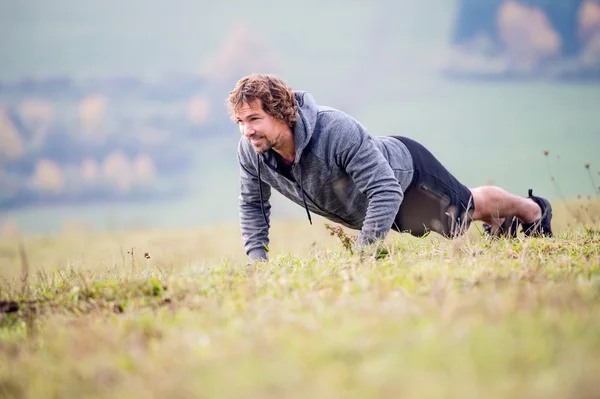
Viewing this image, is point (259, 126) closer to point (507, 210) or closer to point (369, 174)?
point (369, 174)

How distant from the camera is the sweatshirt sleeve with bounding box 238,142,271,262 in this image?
662 cm

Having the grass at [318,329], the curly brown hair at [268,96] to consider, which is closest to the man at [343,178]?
the curly brown hair at [268,96]

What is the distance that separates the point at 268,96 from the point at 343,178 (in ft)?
3.80

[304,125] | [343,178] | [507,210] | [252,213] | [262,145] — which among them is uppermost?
[304,125]

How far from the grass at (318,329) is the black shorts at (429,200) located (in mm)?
1563

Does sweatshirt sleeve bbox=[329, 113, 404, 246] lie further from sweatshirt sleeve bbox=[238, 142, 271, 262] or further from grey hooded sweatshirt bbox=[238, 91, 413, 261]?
sweatshirt sleeve bbox=[238, 142, 271, 262]

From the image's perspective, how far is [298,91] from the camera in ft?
20.2

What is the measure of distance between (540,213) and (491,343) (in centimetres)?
550

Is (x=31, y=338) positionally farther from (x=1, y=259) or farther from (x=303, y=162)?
(x=1, y=259)

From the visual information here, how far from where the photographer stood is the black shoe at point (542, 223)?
719 centimetres

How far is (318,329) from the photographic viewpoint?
2861 millimetres

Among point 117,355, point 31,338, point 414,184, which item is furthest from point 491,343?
point 414,184

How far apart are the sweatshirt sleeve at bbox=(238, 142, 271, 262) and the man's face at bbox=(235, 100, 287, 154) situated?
79 cm

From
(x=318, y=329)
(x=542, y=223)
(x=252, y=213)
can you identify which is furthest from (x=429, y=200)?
(x=318, y=329)
